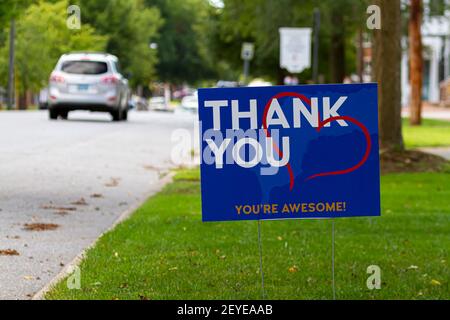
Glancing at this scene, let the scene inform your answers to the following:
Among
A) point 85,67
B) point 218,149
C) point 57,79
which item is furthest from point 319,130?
point 85,67

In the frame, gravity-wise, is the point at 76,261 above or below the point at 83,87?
above

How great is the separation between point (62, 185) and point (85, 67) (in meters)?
15.9

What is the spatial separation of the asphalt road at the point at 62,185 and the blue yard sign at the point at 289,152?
4.97 feet

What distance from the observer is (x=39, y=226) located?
11125 millimetres

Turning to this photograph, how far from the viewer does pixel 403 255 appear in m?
9.45

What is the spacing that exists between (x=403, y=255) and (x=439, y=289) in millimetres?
1697

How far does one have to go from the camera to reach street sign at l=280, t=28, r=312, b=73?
3334 centimetres

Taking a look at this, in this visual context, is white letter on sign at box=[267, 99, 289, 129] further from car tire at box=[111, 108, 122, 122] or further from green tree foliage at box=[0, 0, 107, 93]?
green tree foliage at box=[0, 0, 107, 93]

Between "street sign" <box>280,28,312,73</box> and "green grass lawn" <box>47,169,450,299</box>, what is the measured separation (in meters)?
20.2

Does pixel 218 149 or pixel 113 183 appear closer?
pixel 218 149

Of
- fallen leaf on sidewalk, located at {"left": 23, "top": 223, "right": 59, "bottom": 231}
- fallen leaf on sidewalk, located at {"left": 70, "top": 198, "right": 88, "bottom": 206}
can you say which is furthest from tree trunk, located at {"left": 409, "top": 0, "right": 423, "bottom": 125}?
fallen leaf on sidewalk, located at {"left": 23, "top": 223, "right": 59, "bottom": 231}

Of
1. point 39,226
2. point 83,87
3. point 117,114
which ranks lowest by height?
point 117,114

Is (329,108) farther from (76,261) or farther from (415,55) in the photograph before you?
(415,55)

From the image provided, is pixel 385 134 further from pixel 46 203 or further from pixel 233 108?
pixel 233 108
